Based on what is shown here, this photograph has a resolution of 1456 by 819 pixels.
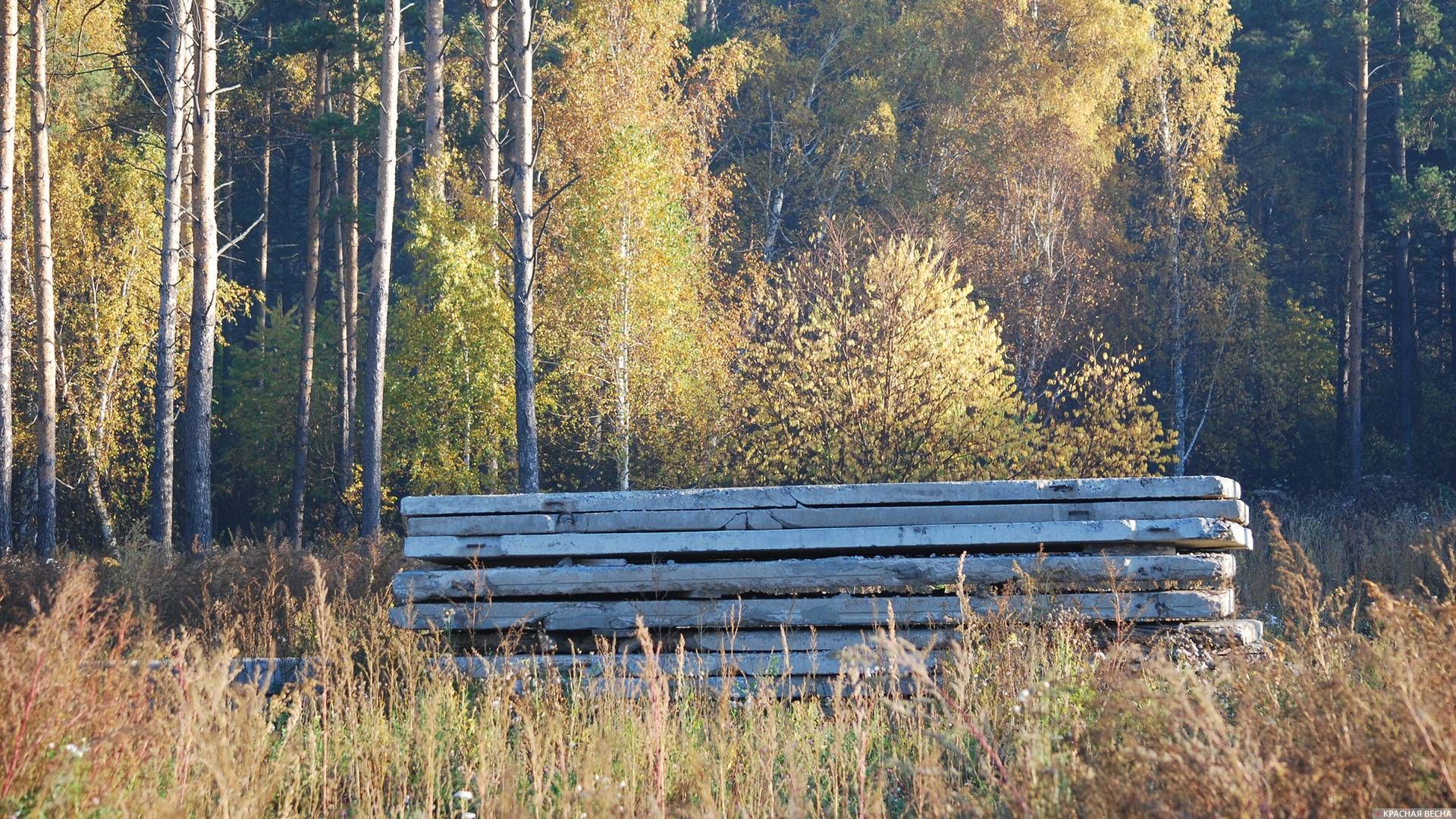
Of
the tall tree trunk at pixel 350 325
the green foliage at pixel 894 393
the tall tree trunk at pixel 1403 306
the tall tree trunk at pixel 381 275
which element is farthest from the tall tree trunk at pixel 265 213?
the tall tree trunk at pixel 1403 306

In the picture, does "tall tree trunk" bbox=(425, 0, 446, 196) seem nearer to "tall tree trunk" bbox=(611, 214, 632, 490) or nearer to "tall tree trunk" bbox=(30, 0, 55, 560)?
"tall tree trunk" bbox=(611, 214, 632, 490)

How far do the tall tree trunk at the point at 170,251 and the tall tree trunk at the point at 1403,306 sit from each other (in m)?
24.7

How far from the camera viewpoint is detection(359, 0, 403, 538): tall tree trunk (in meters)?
16.7

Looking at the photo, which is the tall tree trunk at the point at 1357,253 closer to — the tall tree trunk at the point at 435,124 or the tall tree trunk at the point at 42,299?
the tall tree trunk at the point at 435,124

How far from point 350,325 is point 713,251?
8.10m

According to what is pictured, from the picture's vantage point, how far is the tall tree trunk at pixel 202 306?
Answer: 15.6 metres

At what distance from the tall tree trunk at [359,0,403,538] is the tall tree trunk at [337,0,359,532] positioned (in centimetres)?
661

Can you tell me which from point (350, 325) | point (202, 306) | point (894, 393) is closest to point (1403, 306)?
point (894, 393)

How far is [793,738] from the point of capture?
4.39m

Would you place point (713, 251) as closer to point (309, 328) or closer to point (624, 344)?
point (624, 344)

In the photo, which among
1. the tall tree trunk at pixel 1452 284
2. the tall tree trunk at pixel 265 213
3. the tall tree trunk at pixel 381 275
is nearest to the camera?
the tall tree trunk at pixel 381 275

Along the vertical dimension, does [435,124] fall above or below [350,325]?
above

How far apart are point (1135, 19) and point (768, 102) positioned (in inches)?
348

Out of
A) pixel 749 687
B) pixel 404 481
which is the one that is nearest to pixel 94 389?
pixel 404 481
